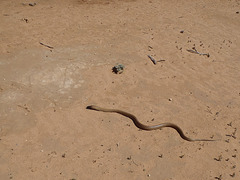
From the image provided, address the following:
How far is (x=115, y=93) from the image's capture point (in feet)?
21.6

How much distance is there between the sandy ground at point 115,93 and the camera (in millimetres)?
4805

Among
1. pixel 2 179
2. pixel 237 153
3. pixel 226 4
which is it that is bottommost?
pixel 2 179

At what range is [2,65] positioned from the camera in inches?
282

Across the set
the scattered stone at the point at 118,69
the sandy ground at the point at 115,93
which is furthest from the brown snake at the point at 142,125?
the scattered stone at the point at 118,69

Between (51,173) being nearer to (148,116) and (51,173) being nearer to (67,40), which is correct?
(148,116)

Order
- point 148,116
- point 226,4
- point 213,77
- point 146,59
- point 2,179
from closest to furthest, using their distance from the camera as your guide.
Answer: point 2,179 < point 148,116 < point 213,77 < point 146,59 < point 226,4

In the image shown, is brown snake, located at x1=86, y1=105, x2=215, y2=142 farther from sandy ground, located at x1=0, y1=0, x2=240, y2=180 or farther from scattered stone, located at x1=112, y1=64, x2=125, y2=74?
scattered stone, located at x1=112, y1=64, x2=125, y2=74

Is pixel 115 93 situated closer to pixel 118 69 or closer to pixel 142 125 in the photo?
pixel 118 69

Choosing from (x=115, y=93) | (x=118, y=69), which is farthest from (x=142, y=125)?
(x=118, y=69)

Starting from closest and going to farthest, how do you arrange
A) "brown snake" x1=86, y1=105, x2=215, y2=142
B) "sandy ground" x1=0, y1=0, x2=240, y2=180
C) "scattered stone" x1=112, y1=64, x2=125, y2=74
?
1. "sandy ground" x1=0, y1=0, x2=240, y2=180
2. "brown snake" x1=86, y1=105, x2=215, y2=142
3. "scattered stone" x1=112, y1=64, x2=125, y2=74

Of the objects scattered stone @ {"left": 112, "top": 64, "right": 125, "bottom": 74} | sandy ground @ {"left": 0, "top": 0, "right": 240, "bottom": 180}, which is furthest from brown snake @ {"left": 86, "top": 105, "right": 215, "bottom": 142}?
scattered stone @ {"left": 112, "top": 64, "right": 125, "bottom": 74}

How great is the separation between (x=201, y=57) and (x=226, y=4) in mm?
6188

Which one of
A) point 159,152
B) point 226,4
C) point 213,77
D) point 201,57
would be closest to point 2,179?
point 159,152

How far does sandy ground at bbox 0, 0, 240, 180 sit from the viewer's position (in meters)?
4.80
